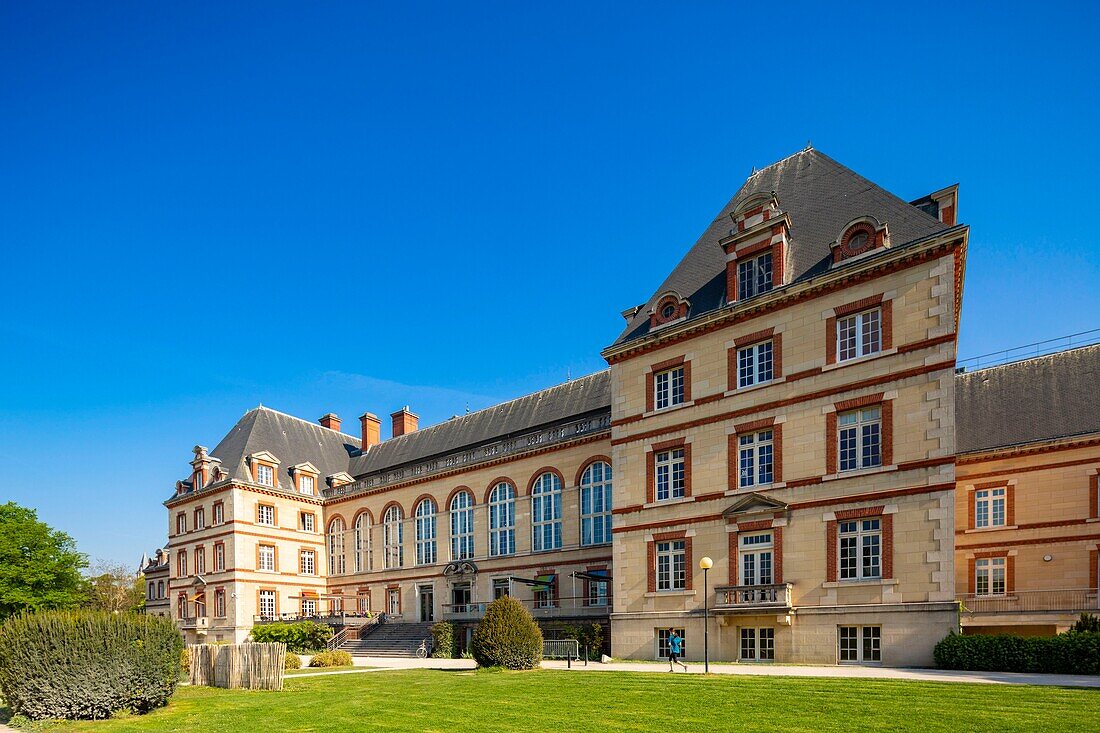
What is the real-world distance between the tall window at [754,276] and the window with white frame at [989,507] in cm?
1463

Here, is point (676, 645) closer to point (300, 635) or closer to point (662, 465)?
point (662, 465)

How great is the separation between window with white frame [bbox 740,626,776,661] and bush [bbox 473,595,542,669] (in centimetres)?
737

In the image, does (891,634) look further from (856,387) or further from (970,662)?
(856,387)

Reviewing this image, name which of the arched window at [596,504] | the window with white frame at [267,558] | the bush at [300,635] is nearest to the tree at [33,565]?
the window with white frame at [267,558]

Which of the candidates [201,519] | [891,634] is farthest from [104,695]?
[201,519]

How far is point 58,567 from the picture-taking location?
173 feet

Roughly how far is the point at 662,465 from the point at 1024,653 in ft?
42.9

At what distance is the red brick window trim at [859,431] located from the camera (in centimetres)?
2253

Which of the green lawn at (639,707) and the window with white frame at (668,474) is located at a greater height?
the window with white frame at (668,474)

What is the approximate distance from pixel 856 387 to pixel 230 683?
69.9ft

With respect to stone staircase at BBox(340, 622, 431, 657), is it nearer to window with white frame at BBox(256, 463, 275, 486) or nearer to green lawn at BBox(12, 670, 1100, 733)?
window with white frame at BBox(256, 463, 275, 486)

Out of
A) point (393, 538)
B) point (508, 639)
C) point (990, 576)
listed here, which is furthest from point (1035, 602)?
point (393, 538)

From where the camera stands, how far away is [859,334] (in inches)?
934

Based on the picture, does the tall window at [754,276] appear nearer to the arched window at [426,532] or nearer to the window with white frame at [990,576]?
the window with white frame at [990,576]
